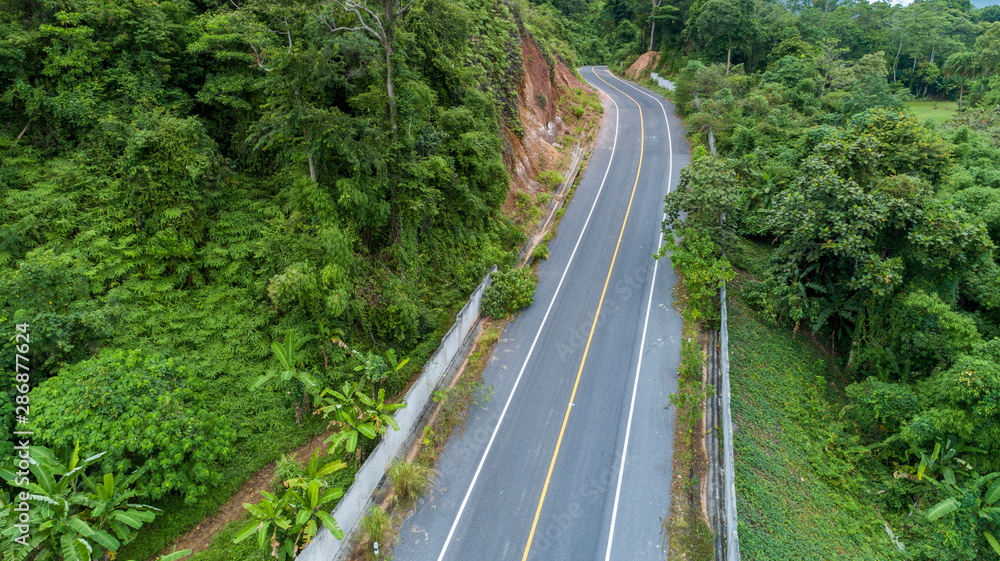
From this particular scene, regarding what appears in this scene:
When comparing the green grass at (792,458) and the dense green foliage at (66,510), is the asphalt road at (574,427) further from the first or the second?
the dense green foliage at (66,510)

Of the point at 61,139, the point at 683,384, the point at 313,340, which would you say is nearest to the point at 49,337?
the point at 313,340

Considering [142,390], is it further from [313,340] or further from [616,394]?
[616,394]

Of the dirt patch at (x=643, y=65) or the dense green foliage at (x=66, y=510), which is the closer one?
the dense green foliage at (x=66, y=510)

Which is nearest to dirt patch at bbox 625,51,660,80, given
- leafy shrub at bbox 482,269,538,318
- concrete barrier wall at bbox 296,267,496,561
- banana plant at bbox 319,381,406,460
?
leafy shrub at bbox 482,269,538,318

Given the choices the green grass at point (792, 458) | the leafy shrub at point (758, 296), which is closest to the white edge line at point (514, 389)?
the green grass at point (792, 458)

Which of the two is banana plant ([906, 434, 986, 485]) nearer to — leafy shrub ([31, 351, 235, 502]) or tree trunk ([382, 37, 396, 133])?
leafy shrub ([31, 351, 235, 502])

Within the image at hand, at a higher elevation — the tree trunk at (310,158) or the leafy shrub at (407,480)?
the tree trunk at (310,158)
